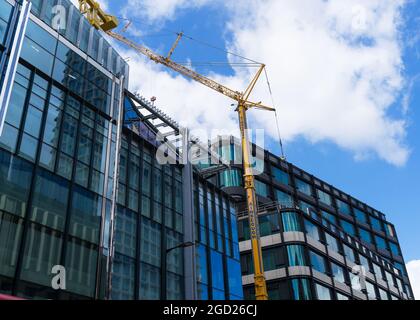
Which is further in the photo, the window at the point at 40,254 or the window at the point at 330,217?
the window at the point at 330,217

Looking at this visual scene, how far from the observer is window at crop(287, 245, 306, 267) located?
183 ft

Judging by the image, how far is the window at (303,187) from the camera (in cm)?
8109

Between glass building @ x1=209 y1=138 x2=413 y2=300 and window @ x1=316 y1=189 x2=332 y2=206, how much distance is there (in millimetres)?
209

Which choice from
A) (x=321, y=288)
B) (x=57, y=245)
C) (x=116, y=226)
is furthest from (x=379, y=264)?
(x=57, y=245)

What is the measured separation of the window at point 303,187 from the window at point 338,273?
19.5 meters

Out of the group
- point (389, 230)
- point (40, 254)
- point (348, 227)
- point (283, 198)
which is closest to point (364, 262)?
point (348, 227)

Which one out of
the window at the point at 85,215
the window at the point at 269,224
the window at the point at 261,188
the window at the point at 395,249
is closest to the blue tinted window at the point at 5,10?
the window at the point at 85,215

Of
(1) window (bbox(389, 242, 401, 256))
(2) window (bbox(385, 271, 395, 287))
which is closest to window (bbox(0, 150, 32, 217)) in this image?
(2) window (bbox(385, 271, 395, 287))

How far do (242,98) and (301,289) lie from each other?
27.1m

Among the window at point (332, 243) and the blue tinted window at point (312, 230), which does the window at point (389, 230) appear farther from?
the blue tinted window at point (312, 230)

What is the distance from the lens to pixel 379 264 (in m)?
80.6

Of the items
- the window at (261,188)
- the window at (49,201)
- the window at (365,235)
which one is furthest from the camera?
the window at (365,235)

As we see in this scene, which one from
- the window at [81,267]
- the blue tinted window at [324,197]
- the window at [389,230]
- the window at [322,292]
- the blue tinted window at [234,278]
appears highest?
the blue tinted window at [324,197]

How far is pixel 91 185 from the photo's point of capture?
3050 centimetres
